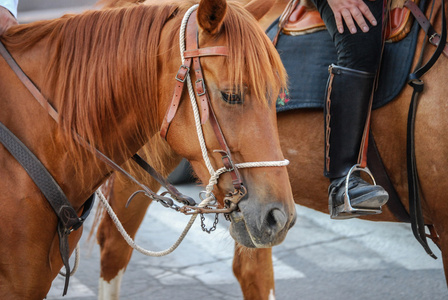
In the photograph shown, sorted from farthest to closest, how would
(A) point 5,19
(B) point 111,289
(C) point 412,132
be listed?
(B) point 111,289, (C) point 412,132, (A) point 5,19

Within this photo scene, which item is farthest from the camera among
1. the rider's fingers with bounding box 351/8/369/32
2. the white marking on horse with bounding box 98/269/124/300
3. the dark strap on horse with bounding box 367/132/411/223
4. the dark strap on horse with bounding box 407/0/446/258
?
the white marking on horse with bounding box 98/269/124/300

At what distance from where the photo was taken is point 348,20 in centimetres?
275

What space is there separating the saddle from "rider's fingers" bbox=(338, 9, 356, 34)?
0.59ft

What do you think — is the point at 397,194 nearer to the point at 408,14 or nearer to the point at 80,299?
the point at 408,14

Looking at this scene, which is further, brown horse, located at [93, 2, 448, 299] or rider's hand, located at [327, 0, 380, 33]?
rider's hand, located at [327, 0, 380, 33]

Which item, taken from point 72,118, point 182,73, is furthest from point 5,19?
point 182,73

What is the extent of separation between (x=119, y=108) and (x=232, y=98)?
1.40 feet

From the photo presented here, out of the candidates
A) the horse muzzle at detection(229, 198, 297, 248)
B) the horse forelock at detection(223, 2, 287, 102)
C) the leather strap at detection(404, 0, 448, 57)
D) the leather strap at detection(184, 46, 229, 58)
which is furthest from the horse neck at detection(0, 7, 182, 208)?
the leather strap at detection(404, 0, 448, 57)

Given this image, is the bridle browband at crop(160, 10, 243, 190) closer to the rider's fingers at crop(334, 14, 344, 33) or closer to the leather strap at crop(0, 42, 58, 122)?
the leather strap at crop(0, 42, 58, 122)

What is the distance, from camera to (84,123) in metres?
2.07

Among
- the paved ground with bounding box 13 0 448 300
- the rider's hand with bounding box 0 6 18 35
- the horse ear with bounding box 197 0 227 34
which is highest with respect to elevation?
the horse ear with bounding box 197 0 227 34

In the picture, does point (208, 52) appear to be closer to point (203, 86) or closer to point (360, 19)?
point (203, 86)

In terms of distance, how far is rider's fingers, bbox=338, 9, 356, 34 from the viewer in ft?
9.02

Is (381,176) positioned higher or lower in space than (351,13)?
lower
